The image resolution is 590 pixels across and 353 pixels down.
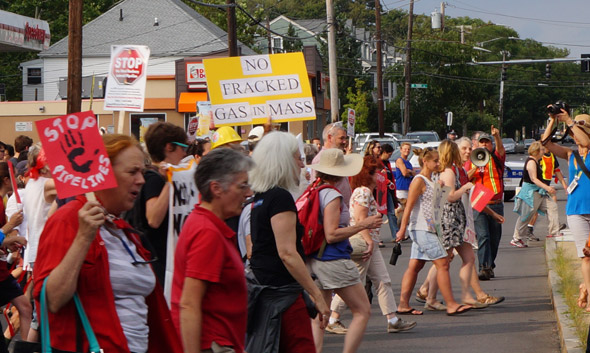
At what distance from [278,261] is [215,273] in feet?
4.77

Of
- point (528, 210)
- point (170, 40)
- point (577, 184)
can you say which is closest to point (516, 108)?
point (170, 40)

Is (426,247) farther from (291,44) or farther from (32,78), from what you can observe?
(291,44)

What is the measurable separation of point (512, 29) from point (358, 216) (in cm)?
14839

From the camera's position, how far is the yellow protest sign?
446 inches

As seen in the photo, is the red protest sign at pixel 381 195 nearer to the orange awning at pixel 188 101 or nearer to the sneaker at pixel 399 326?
the sneaker at pixel 399 326

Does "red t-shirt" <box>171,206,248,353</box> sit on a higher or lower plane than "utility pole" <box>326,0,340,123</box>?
lower

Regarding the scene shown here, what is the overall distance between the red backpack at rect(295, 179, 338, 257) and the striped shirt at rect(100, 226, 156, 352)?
3.29 m

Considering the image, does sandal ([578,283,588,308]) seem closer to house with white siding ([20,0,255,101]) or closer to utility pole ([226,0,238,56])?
utility pole ([226,0,238,56])

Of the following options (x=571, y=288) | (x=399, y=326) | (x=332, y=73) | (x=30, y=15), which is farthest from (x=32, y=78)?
(x=399, y=326)

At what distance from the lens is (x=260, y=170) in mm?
5707

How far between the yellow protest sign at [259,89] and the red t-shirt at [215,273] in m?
6.91

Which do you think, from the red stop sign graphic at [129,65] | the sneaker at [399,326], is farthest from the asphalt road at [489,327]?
the red stop sign graphic at [129,65]

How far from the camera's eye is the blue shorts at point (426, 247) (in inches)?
409

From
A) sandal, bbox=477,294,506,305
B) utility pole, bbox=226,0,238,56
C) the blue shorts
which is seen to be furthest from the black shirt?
utility pole, bbox=226,0,238,56
